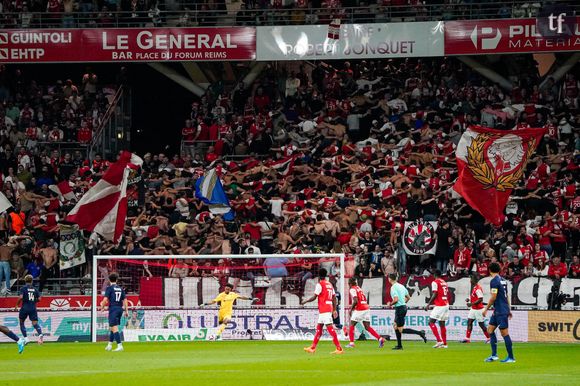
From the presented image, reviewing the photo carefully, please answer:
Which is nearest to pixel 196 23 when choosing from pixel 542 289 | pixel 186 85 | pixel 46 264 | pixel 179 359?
pixel 186 85

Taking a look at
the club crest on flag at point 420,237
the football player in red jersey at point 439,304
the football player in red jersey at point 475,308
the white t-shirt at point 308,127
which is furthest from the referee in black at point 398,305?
the white t-shirt at point 308,127

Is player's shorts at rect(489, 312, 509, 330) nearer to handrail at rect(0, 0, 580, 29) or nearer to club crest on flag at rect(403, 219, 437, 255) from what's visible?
club crest on flag at rect(403, 219, 437, 255)

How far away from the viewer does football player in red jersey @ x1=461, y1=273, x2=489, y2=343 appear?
2797cm

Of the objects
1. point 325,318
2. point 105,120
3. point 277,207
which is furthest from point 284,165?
point 325,318

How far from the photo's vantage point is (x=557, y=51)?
3966 centimetres

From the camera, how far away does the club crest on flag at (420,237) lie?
107 feet

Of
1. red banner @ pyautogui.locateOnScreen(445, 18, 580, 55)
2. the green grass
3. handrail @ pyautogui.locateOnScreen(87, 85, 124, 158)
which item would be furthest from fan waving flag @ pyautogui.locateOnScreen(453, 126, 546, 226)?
A: handrail @ pyautogui.locateOnScreen(87, 85, 124, 158)

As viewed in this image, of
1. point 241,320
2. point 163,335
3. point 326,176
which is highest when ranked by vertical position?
point 326,176

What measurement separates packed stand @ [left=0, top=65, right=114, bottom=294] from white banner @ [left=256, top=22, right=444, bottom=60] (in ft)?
24.0

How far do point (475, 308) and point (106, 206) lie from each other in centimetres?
1107

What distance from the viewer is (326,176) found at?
124 ft

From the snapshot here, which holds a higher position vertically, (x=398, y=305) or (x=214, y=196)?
(x=214, y=196)

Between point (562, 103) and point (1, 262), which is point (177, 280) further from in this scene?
point (562, 103)

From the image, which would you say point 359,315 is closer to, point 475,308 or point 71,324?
point 475,308
